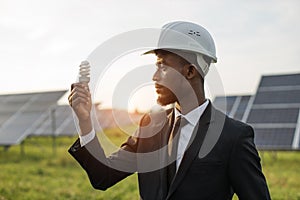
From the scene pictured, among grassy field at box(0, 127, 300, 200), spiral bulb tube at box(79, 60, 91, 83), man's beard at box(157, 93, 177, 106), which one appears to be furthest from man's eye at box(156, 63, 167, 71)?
grassy field at box(0, 127, 300, 200)

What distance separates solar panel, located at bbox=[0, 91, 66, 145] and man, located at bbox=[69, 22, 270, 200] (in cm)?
1047

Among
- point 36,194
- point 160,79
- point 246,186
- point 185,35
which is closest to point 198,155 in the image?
point 246,186

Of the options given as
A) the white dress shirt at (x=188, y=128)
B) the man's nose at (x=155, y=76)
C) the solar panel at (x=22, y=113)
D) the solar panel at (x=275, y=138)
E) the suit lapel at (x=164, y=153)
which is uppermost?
the man's nose at (x=155, y=76)

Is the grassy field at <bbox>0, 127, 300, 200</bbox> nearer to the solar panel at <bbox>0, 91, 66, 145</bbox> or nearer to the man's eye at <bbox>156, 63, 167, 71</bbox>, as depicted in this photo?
the solar panel at <bbox>0, 91, 66, 145</bbox>

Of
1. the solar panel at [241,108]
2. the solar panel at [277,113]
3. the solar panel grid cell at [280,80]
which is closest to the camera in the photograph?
the solar panel at [277,113]

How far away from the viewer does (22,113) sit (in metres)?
14.4

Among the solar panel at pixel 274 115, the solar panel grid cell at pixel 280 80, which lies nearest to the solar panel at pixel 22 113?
the solar panel at pixel 274 115

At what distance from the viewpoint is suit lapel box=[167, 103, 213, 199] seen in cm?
170

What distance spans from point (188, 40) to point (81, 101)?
47cm

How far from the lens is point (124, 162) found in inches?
78.5

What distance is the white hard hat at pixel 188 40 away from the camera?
172 cm

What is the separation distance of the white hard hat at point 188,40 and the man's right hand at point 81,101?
0.33 m

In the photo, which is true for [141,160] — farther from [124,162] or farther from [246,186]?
[246,186]

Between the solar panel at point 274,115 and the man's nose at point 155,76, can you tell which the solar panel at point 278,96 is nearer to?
the solar panel at point 274,115
